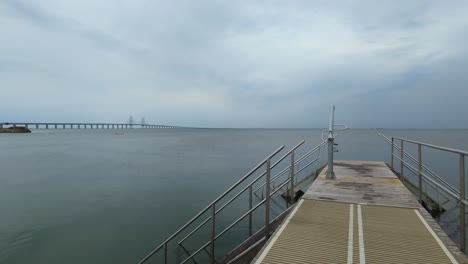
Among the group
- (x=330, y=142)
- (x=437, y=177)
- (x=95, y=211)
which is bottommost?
(x=95, y=211)

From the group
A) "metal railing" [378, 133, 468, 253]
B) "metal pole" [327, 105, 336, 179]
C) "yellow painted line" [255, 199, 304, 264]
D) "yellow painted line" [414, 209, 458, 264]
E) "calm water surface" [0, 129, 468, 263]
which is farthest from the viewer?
"calm water surface" [0, 129, 468, 263]

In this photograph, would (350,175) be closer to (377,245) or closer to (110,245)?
(377,245)

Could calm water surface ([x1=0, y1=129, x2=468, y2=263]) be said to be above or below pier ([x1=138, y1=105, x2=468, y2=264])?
below

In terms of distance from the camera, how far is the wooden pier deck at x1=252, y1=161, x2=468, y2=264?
2.95 m

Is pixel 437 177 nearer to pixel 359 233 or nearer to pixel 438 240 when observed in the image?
pixel 438 240

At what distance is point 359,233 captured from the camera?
352 centimetres

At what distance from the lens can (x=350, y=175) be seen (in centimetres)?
779

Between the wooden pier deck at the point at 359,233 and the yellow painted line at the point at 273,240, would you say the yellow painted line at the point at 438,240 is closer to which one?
the wooden pier deck at the point at 359,233

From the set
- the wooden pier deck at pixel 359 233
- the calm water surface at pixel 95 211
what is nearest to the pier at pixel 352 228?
the wooden pier deck at pixel 359 233

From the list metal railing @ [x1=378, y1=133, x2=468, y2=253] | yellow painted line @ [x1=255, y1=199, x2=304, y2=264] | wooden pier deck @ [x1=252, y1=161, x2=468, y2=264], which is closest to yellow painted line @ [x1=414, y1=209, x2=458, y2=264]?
wooden pier deck @ [x1=252, y1=161, x2=468, y2=264]

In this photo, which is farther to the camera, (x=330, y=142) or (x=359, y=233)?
(x=330, y=142)

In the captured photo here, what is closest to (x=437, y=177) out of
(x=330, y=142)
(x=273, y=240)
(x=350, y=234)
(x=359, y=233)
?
(x=330, y=142)

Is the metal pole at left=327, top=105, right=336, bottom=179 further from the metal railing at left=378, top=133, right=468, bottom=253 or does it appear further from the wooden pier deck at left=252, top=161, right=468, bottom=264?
the metal railing at left=378, top=133, right=468, bottom=253

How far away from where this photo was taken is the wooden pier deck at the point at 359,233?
→ 2.95 metres
